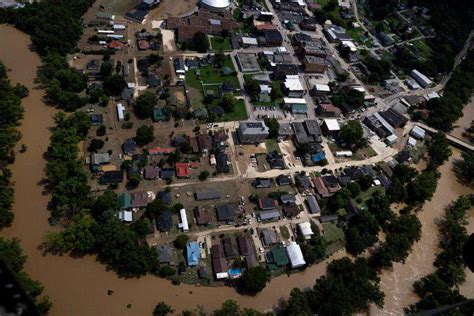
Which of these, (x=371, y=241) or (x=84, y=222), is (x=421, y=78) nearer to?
(x=371, y=241)

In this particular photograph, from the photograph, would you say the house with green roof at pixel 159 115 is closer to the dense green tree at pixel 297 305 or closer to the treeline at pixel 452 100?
the dense green tree at pixel 297 305

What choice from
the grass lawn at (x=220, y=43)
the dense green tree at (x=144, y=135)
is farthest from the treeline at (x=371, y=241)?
the grass lawn at (x=220, y=43)

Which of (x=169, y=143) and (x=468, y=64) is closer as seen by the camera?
(x=169, y=143)

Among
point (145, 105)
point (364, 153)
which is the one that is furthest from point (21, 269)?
point (364, 153)

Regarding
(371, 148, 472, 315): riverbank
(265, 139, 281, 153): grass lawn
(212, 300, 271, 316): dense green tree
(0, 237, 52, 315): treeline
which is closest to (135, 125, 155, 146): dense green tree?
(265, 139, 281, 153): grass lawn

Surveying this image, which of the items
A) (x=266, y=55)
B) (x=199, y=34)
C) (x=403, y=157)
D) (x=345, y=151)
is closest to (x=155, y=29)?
(x=199, y=34)

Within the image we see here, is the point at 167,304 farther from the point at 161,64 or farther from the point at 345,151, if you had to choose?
the point at 161,64
